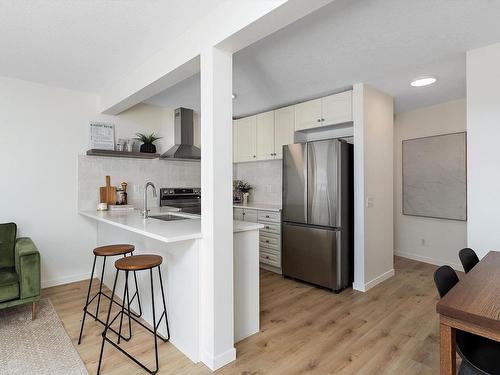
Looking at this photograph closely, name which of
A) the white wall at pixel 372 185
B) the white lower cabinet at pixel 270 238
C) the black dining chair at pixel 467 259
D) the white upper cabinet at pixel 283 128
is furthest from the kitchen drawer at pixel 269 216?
the black dining chair at pixel 467 259

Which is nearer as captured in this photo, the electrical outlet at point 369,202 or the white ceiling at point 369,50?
the white ceiling at point 369,50

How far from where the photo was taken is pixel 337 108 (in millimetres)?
3443

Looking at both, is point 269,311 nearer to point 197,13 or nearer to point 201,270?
point 201,270

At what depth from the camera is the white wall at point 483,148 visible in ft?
7.69

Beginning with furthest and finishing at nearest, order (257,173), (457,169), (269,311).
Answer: (257,173)
(457,169)
(269,311)

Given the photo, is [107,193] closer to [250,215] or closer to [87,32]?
[250,215]

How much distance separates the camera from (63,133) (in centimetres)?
351

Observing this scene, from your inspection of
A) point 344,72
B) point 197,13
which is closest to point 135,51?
point 197,13

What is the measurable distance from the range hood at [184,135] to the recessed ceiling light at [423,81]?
2.80 metres

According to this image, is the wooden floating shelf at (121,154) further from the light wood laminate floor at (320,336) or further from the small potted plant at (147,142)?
the light wood laminate floor at (320,336)

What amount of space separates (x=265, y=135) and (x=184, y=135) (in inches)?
47.2

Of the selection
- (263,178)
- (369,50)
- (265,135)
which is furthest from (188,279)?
(263,178)

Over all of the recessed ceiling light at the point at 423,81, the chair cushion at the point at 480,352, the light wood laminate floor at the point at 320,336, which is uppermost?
the recessed ceiling light at the point at 423,81

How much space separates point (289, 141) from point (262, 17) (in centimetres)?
248
